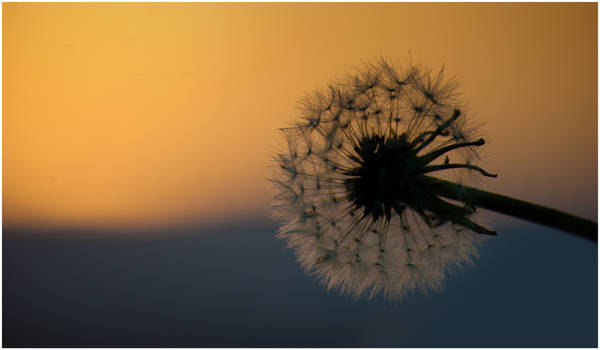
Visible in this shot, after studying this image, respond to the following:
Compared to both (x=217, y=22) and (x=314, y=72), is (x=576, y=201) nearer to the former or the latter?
(x=314, y=72)

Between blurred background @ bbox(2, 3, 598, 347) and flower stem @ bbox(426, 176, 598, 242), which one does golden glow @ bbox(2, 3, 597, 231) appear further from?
flower stem @ bbox(426, 176, 598, 242)

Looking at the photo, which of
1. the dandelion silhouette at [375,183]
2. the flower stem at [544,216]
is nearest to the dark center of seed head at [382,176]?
the dandelion silhouette at [375,183]

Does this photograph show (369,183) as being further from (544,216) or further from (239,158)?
(239,158)

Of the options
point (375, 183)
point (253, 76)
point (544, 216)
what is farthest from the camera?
point (253, 76)

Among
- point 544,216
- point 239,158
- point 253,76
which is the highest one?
point 253,76

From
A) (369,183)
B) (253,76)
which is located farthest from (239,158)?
(369,183)

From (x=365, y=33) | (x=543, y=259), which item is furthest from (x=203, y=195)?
(x=543, y=259)

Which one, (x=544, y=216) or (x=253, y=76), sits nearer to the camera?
(x=544, y=216)
